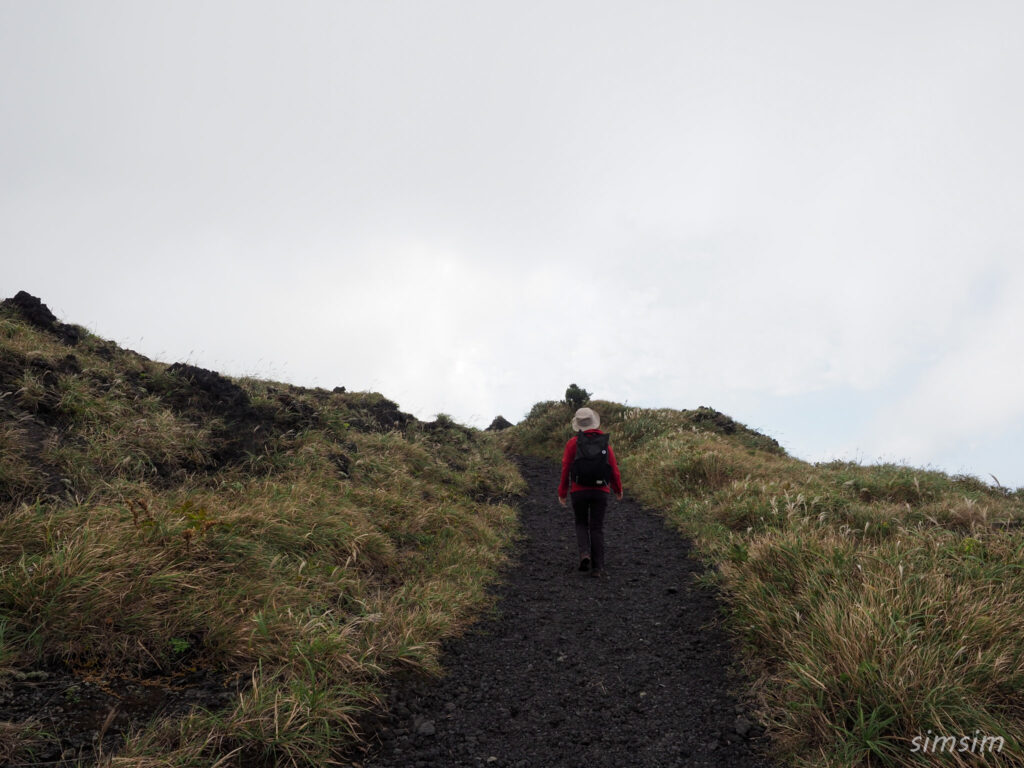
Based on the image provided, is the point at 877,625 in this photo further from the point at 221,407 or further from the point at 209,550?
the point at 221,407

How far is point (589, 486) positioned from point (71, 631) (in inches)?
227

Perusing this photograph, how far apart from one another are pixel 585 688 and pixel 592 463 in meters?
3.49

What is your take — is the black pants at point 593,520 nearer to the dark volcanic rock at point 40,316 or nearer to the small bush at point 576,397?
the dark volcanic rock at point 40,316

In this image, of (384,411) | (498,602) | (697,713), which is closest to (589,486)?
(498,602)

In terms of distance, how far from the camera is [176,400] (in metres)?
8.48

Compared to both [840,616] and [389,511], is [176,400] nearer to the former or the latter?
[389,511]

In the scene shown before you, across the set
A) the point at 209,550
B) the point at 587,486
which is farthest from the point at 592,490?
the point at 209,550

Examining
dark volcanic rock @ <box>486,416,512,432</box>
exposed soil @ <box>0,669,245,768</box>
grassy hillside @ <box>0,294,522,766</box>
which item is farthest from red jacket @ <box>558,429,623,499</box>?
dark volcanic rock @ <box>486,416,512,432</box>

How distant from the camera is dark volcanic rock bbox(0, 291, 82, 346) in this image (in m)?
9.16

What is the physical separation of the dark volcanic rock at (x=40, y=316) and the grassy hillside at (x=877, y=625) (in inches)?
434

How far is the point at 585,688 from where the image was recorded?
448 cm

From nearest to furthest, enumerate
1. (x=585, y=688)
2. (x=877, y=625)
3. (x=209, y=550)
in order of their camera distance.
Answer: (x=877, y=625) → (x=585, y=688) → (x=209, y=550)

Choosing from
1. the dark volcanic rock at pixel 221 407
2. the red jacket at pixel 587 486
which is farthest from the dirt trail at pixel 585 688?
the dark volcanic rock at pixel 221 407

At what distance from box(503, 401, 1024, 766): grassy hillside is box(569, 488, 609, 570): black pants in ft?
4.90
